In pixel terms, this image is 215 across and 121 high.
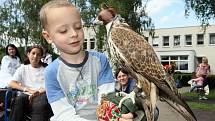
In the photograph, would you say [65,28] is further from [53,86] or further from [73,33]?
[53,86]

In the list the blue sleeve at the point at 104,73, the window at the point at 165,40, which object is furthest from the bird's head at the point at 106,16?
the window at the point at 165,40

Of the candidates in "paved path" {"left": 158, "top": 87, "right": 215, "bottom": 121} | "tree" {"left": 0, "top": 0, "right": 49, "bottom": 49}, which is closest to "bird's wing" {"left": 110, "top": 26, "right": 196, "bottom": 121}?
"paved path" {"left": 158, "top": 87, "right": 215, "bottom": 121}

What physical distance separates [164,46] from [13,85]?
6268 cm

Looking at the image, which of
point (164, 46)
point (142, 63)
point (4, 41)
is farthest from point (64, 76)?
point (164, 46)

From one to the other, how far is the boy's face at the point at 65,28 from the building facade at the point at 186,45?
2420 inches

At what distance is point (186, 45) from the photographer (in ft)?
217

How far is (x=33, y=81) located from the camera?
648 centimetres

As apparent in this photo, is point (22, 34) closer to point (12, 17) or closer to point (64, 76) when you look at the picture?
point (12, 17)

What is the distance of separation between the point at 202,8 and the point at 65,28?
21.9 m

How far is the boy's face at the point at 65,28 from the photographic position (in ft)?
7.33

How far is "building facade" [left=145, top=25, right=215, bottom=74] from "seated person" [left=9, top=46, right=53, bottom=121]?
5750cm

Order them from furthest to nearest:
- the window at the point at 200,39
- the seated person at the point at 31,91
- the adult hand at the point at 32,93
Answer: the window at the point at 200,39
the adult hand at the point at 32,93
the seated person at the point at 31,91

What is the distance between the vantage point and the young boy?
7.37 ft

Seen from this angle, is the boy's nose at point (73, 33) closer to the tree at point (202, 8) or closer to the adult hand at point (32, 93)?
the adult hand at point (32, 93)
